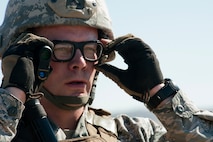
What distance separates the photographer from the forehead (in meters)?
5.60

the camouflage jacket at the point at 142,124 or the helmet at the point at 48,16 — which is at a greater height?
the helmet at the point at 48,16

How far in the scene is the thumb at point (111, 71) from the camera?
550 centimetres

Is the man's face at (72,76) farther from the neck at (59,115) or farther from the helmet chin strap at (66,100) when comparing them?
the neck at (59,115)

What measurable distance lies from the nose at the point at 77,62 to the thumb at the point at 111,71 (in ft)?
0.64

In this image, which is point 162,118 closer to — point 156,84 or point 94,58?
point 156,84

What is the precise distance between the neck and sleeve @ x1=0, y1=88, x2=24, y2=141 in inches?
28.6

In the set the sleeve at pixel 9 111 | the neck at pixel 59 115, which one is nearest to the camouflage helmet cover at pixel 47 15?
the neck at pixel 59 115

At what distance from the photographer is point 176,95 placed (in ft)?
17.7

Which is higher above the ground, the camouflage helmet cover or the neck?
the camouflage helmet cover

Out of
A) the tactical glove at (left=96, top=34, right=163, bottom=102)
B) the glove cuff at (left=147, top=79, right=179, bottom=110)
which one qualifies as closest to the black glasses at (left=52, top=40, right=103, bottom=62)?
the tactical glove at (left=96, top=34, right=163, bottom=102)

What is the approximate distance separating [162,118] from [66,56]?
105 cm

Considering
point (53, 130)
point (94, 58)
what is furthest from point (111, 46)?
point (53, 130)

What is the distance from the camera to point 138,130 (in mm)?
5809

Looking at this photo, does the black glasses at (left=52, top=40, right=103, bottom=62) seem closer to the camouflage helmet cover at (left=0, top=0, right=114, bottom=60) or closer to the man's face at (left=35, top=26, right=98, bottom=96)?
the man's face at (left=35, top=26, right=98, bottom=96)
